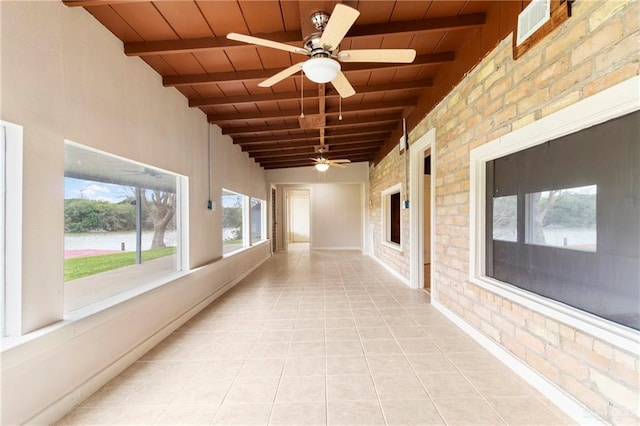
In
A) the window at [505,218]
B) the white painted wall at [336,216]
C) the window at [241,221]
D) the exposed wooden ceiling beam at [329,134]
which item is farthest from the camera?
the white painted wall at [336,216]

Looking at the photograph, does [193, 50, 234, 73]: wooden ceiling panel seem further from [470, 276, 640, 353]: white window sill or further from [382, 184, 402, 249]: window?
[382, 184, 402, 249]: window

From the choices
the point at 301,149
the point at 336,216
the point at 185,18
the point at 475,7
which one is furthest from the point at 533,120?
the point at 336,216

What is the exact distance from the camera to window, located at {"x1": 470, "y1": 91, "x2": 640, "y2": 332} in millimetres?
1474

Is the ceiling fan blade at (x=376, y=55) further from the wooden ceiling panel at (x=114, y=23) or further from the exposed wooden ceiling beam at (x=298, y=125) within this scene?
the exposed wooden ceiling beam at (x=298, y=125)

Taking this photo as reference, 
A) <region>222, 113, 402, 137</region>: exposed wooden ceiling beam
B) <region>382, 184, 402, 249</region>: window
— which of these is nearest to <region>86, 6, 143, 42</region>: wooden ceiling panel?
<region>222, 113, 402, 137</region>: exposed wooden ceiling beam

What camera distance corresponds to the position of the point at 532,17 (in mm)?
1948

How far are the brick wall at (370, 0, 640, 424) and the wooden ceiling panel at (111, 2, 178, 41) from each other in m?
2.72

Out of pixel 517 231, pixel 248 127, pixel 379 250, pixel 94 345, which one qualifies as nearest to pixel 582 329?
pixel 517 231

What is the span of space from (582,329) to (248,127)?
4781 millimetres

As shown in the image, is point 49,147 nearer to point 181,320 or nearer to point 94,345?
point 94,345

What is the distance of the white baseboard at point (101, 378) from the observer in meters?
1.69

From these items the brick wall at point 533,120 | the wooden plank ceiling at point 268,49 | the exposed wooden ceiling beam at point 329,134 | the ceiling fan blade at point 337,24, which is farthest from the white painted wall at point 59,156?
→ the brick wall at point 533,120

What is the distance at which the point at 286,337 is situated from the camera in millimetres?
2875

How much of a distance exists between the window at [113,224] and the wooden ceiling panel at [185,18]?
1.19 metres
